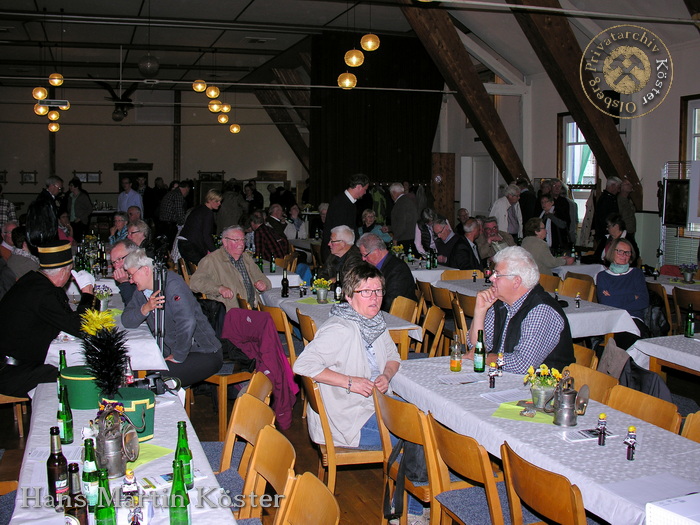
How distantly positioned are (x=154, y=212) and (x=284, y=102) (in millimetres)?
7246

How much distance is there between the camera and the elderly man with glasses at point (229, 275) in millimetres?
5987

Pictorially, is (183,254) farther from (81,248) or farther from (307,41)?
(307,41)

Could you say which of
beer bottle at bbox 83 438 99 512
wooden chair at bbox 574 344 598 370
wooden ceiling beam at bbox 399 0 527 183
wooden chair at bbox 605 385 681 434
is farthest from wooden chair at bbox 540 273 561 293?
wooden ceiling beam at bbox 399 0 527 183

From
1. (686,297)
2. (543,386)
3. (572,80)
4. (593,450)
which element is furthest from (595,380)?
(572,80)

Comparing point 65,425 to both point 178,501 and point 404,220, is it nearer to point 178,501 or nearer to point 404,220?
point 178,501

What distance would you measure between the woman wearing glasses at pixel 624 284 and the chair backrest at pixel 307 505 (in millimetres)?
4370

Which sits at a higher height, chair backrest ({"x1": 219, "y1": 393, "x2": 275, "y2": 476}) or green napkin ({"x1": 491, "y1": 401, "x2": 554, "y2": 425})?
chair backrest ({"x1": 219, "y1": 393, "x2": 275, "y2": 476})

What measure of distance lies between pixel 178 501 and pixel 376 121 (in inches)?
567

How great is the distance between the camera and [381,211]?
14.8 m

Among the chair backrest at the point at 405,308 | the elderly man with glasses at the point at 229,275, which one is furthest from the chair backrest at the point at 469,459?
the elderly man with glasses at the point at 229,275

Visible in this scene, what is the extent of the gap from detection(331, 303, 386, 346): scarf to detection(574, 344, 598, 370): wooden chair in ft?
3.53

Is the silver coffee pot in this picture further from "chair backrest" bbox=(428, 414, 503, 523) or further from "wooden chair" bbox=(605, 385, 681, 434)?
"chair backrest" bbox=(428, 414, 503, 523)

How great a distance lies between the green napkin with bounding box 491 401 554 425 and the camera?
9.86 feet

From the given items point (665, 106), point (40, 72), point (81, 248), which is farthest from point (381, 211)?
point (40, 72)
